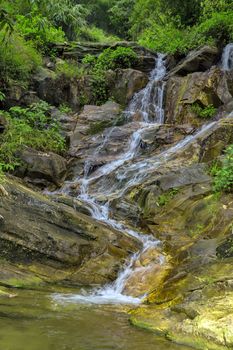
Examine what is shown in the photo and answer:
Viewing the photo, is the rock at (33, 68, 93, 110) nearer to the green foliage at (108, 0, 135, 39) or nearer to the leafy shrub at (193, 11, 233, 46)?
the leafy shrub at (193, 11, 233, 46)

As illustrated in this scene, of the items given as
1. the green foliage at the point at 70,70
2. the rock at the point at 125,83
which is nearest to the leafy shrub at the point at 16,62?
the green foliage at the point at 70,70

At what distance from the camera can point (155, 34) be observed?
21766mm

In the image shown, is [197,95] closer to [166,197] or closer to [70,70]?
[70,70]

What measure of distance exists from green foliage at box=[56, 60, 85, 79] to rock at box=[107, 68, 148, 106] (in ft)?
4.06

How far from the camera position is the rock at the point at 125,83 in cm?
1658

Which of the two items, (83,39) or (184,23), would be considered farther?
(83,39)

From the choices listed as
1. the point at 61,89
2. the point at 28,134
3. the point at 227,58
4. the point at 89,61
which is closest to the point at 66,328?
the point at 28,134

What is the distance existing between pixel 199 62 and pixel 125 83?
3.01m

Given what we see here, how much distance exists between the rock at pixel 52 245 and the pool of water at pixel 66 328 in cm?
113

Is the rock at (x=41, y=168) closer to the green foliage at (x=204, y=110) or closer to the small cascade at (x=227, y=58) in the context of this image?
the green foliage at (x=204, y=110)

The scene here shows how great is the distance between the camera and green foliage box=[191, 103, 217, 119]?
14.1 meters

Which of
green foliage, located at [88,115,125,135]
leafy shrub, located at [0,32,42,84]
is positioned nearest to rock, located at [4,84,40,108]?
leafy shrub, located at [0,32,42,84]

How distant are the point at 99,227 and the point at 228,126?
15.8 ft

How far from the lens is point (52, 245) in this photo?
7699 millimetres
